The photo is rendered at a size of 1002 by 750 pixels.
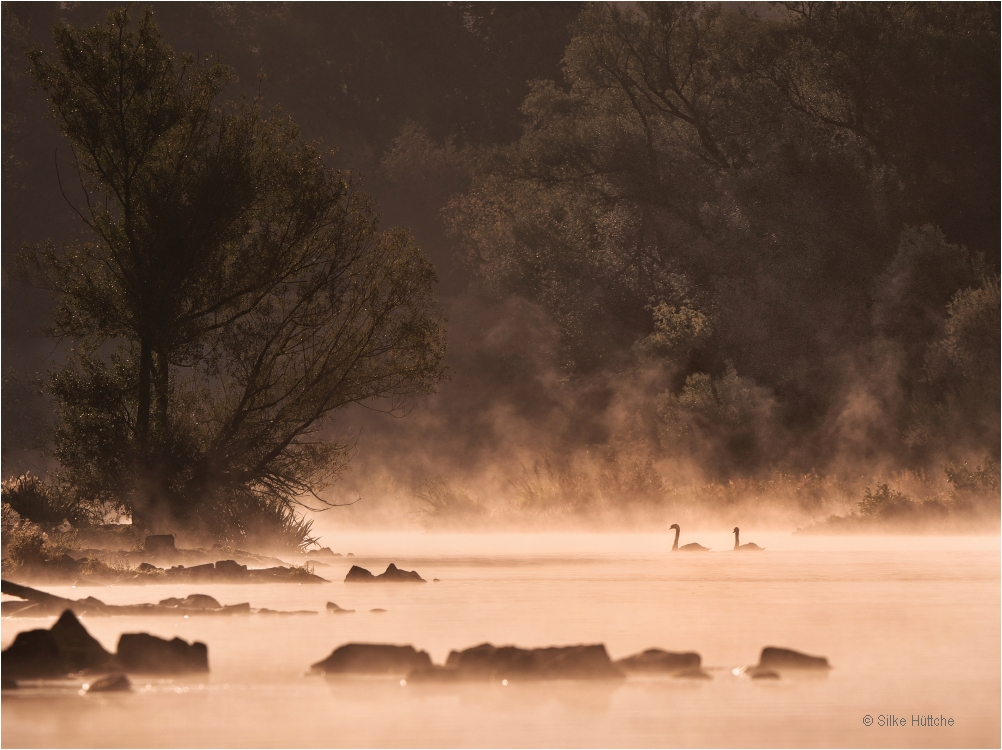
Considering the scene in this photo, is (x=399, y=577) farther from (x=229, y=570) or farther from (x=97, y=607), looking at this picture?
(x=97, y=607)

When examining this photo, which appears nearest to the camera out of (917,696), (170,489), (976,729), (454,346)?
(976,729)

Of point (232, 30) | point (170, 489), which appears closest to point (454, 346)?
point (232, 30)

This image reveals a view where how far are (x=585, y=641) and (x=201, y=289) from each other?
38.2 ft

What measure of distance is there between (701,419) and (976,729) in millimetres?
28070

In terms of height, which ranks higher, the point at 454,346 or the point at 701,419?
the point at 454,346

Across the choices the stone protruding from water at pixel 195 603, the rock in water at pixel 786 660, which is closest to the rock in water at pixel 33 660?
the stone protruding from water at pixel 195 603

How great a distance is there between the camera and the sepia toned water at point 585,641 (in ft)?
25.4

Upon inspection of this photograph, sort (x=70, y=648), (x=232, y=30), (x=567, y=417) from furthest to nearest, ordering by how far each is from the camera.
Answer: (x=232, y=30) < (x=567, y=417) < (x=70, y=648)

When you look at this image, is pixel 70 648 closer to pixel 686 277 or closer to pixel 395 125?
pixel 686 277

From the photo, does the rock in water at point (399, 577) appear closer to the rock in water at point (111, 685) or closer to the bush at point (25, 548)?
the bush at point (25, 548)

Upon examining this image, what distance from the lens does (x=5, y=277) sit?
50.6m

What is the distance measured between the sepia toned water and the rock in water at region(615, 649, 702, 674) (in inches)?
9.1

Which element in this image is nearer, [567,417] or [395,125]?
[567,417]

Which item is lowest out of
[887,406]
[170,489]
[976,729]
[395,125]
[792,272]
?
[976,729]
